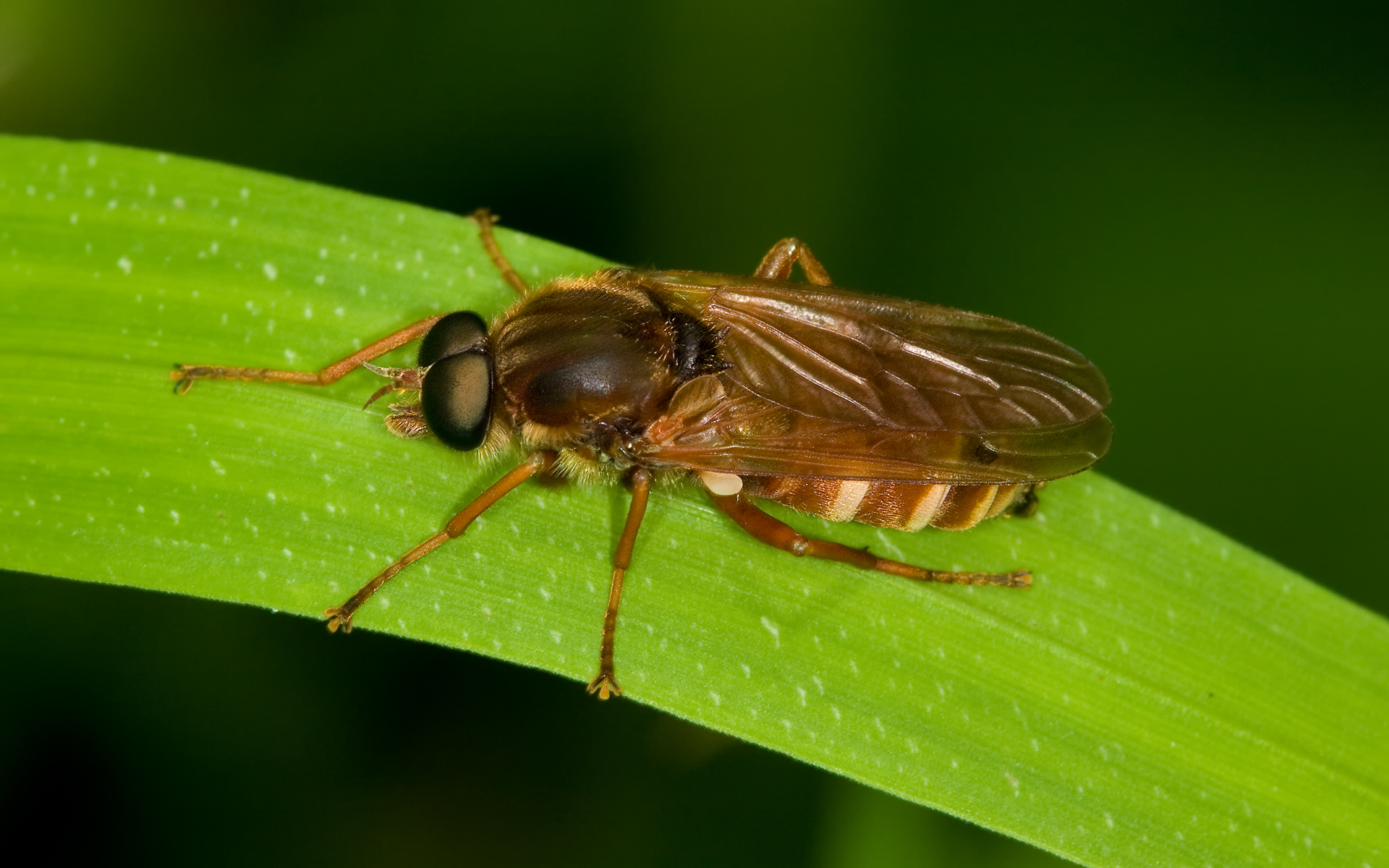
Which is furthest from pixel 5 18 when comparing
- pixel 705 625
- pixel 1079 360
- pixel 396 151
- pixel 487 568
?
pixel 1079 360

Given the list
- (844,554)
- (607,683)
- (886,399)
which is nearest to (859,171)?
(886,399)

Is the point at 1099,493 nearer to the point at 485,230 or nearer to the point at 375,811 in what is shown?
Answer: the point at 485,230

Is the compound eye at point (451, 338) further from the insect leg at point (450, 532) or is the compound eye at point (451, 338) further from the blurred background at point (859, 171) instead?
the blurred background at point (859, 171)

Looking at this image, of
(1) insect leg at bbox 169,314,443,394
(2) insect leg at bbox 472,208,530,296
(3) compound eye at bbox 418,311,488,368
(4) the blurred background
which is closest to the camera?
(1) insect leg at bbox 169,314,443,394

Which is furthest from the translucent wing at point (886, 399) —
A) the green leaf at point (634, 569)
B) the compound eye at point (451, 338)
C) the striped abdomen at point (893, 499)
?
the compound eye at point (451, 338)

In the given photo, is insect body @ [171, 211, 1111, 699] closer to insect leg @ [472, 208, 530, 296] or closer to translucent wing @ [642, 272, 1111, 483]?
translucent wing @ [642, 272, 1111, 483]

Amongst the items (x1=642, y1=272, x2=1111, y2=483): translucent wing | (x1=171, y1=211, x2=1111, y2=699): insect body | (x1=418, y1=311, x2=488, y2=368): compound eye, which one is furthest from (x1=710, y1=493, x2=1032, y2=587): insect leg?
(x1=418, y1=311, x2=488, y2=368): compound eye
